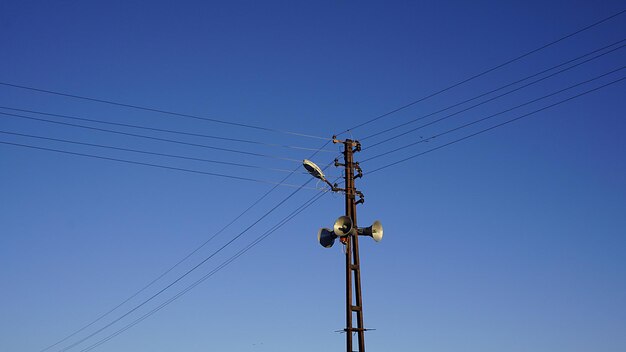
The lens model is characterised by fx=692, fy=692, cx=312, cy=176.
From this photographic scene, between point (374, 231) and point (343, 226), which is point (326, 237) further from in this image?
point (374, 231)

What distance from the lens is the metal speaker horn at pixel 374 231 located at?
23.1 metres

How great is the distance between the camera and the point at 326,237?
76.3 feet

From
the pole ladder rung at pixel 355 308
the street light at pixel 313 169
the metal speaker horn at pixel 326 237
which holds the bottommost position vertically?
the pole ladder rung at pixel 355 308

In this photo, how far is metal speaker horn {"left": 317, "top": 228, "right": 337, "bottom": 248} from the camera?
23156 mm

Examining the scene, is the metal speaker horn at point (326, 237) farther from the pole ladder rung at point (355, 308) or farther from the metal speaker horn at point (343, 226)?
the pole ladder rung at point (355, 308)

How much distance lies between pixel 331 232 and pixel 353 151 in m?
3.30

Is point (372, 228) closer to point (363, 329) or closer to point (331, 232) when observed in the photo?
point (331, 232)

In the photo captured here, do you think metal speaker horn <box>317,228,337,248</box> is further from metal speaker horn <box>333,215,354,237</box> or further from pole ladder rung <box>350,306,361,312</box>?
pole ladder rung <box>350,306,361,312</box>

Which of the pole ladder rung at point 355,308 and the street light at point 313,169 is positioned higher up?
the street light at point 313,169

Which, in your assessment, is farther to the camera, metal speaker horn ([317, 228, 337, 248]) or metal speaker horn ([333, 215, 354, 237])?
metal speaker horn ([317, 228, 337, 248])

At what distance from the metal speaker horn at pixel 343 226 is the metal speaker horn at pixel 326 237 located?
0.52 metres

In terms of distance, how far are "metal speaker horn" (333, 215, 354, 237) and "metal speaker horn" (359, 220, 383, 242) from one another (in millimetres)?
597

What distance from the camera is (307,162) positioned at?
74.7ft

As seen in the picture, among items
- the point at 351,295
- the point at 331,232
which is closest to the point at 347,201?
the point at 331,232
